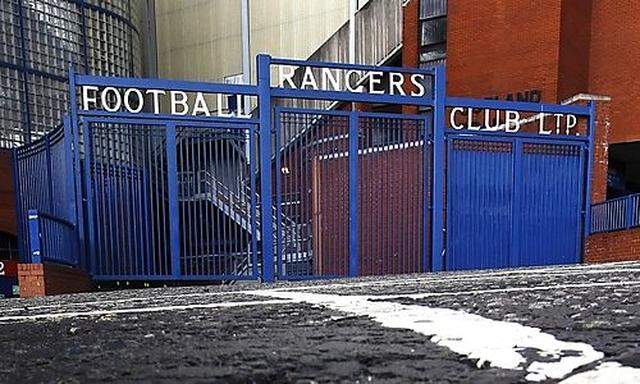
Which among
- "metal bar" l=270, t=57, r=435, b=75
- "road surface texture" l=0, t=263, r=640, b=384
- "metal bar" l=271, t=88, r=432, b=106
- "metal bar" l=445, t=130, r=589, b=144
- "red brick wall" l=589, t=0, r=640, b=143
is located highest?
"red brick wall" l=589, t=0, r=640, b=143

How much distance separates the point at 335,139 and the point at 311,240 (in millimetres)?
1480

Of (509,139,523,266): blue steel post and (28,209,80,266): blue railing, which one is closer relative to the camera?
(28,209,80,266): blue railing

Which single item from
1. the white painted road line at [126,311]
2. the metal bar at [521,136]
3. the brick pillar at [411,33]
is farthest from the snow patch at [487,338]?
the brick pillar at [411,33]

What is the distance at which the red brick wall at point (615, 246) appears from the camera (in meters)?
9.81

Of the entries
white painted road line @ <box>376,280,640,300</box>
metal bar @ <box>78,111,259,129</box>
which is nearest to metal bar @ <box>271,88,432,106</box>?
metal bar @ <box>78,111,259,129</box>

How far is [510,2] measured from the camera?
1481 centimetres

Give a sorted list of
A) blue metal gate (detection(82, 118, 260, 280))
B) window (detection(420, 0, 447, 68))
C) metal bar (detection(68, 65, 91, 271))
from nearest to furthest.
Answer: metal bar (detection(68, 65, 91, 271))
blue metal gate (detection(82, 118, 260, 280))
window (detection(420, 0, 447, 68))

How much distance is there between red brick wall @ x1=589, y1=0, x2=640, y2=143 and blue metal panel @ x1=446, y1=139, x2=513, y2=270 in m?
8.11

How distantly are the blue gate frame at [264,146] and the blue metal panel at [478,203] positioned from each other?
15cm

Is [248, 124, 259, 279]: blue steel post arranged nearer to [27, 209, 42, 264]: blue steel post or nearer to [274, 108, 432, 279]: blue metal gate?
[274, 108, 432, 279]: blue metal gate

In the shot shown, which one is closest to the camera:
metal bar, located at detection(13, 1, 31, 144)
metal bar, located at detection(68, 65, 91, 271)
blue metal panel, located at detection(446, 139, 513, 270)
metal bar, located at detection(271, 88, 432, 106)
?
metal bar, located at detection(68, 65, 91, 271)

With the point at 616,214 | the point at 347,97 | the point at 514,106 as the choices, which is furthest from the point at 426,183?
the point at 616,214

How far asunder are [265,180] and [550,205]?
15.5 feet

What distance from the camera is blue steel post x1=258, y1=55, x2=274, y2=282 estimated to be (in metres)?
7.10
